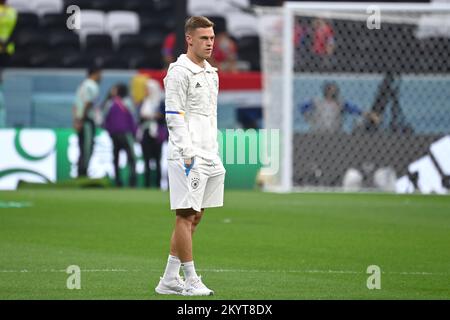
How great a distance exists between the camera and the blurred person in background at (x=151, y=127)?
24.3 m

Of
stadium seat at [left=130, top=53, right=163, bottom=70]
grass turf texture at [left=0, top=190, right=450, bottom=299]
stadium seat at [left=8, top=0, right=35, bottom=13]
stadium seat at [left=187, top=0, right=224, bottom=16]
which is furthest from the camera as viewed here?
stadium seat at [left=187, top=0, right=224, bottom=16]

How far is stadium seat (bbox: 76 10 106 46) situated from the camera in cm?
2970

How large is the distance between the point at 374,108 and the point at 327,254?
11.3 meters

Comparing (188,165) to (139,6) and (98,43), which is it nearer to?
(98,43)

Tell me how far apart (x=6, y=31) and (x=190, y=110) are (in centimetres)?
1905

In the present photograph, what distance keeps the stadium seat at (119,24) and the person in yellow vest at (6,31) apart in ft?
8.54

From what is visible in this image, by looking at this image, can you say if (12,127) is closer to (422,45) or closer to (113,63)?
(113,63)

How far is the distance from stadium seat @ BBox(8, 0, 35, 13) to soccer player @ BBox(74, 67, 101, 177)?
484 cm

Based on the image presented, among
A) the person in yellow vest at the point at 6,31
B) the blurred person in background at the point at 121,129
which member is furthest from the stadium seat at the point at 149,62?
the blurred person in background at the point at 121,129

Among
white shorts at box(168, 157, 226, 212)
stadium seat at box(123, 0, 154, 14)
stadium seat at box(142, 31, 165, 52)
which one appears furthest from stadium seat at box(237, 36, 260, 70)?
white shorts at box(168, 157, 226, 212)

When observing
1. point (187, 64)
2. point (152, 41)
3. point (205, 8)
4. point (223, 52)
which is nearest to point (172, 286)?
point (187, 64)

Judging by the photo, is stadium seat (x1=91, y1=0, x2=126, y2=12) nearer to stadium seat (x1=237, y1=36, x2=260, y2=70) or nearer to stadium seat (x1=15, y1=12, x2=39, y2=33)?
stadium seat (x1=15, y1=12, x2=39, y2=33)

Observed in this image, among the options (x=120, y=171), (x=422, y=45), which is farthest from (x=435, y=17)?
(x=120, y=171)

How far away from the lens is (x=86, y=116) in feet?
80.6
